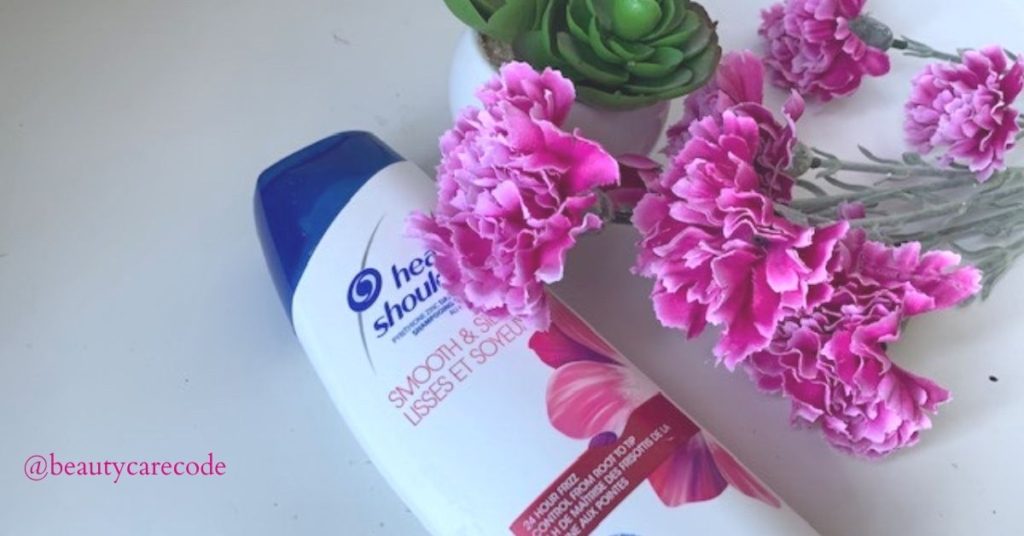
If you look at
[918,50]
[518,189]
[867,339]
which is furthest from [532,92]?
[918,50]

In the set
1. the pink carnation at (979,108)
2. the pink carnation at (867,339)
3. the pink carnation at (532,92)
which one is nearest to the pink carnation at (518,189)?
the pink carnation at (532,92)

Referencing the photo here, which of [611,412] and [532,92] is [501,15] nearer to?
[532,92]

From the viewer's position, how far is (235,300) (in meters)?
0.50

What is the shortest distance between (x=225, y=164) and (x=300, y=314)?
0.13 meters

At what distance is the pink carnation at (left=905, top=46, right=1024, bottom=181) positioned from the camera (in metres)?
0.48

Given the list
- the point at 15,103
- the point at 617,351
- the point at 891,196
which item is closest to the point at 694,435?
the point at 617,351

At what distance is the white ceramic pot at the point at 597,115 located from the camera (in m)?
0.45

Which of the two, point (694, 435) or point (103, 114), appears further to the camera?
point (103, 114)

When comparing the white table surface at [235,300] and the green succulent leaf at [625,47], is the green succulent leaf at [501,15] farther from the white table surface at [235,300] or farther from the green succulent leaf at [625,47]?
the white table surface at [235,300]

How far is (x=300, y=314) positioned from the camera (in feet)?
1.45

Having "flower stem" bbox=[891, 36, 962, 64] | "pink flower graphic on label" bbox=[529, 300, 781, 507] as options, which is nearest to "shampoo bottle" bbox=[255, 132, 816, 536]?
"pink flower graphic on label" bbox=[529, 300, 781, 507]

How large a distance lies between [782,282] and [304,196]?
0.21 metres

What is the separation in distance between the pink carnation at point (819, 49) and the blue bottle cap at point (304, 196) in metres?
0.23

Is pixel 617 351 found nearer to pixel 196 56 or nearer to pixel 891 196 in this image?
pixel 891 196
